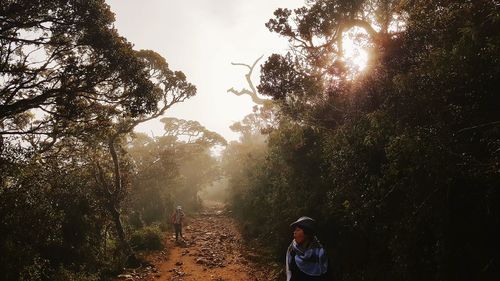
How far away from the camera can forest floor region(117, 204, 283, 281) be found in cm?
1187

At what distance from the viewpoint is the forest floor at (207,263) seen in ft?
38.9

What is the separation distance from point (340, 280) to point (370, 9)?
1244 cm

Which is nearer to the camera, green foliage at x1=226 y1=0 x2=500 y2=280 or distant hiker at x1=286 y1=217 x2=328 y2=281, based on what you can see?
distant hiker at x1=286 y1=217 x2=328 y2=281

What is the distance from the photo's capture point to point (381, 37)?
40.1ft

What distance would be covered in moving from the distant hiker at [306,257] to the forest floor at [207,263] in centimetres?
737

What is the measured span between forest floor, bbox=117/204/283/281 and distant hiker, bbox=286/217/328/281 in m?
7.37

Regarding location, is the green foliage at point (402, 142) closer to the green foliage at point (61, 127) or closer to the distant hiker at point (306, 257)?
the distant hiker at point (306, 257)

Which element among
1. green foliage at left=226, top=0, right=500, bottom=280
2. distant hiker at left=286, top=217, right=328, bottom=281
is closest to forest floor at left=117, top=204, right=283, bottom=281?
green foliage at left=226, top=0, right=500, bottom=280

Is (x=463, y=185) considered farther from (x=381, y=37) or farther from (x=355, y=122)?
(x=381, y=37)

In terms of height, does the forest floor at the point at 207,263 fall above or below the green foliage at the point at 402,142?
below

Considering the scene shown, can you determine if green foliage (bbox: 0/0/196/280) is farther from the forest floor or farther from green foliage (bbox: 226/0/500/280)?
green foliage (bbox: 226/0/500/280)

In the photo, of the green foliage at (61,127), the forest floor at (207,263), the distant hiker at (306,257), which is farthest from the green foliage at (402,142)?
the green foliage at (61,127)

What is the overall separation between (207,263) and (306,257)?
1029cm

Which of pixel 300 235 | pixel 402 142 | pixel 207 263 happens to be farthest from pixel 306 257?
pixel 207 263
